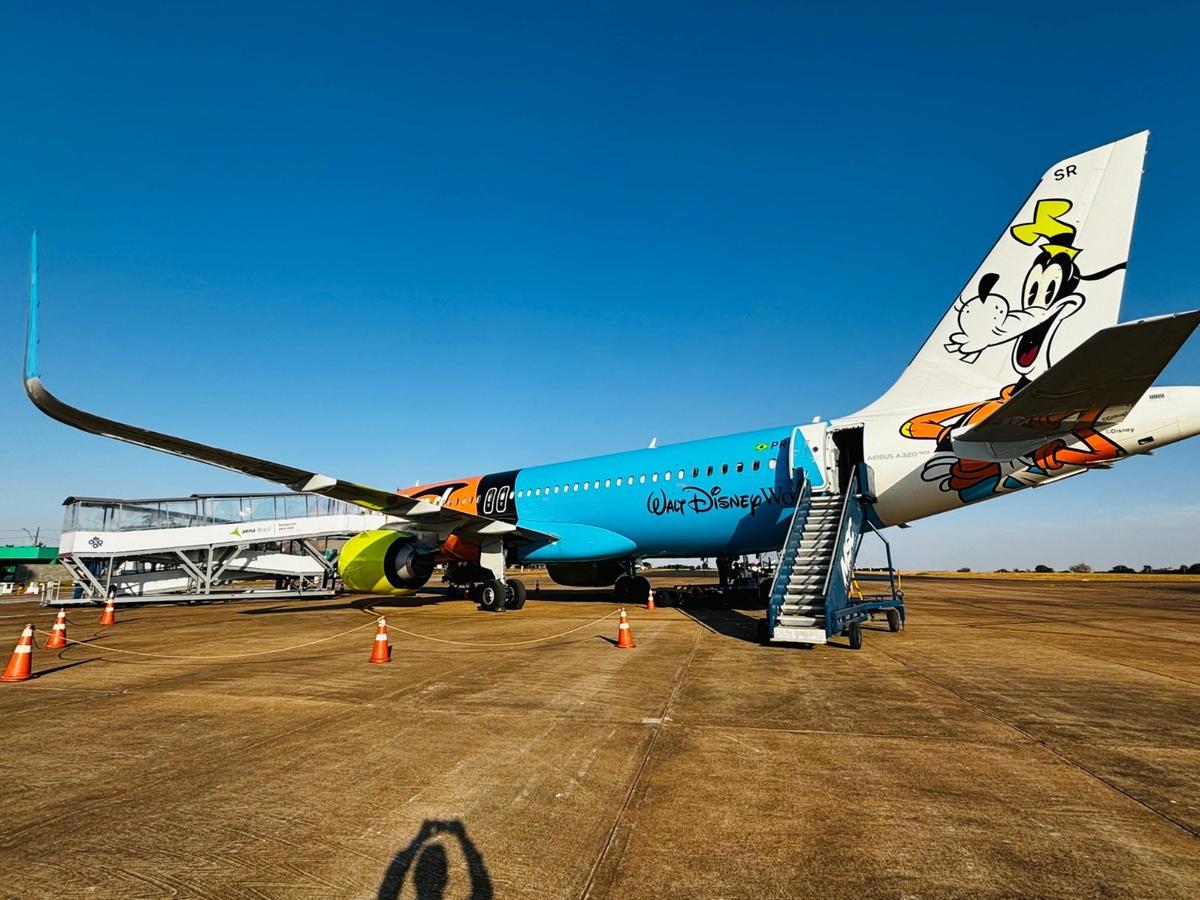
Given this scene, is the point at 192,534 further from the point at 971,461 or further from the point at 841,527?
the point at 971,461

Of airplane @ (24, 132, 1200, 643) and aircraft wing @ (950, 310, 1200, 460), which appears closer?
aircraft wing @ (950, 310, 1200, 460)

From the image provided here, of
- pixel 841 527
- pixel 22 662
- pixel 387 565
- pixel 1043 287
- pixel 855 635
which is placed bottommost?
pixel 855 635

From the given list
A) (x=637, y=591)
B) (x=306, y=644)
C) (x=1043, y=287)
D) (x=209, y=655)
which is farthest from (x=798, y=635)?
(x=637, y=591)

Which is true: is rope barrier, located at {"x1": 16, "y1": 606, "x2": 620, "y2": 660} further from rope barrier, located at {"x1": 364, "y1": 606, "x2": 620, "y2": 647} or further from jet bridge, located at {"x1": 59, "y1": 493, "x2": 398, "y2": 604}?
jet bridge, located at {"x1": 59, "y1": 493, "x2": 398, "y2": 604}

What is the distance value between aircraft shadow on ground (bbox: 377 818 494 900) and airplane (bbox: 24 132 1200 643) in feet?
28.9

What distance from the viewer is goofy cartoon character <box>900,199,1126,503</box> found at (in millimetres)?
11367

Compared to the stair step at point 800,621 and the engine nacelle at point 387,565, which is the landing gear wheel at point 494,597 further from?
the stair step at point 800,621

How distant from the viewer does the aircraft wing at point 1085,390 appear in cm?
752

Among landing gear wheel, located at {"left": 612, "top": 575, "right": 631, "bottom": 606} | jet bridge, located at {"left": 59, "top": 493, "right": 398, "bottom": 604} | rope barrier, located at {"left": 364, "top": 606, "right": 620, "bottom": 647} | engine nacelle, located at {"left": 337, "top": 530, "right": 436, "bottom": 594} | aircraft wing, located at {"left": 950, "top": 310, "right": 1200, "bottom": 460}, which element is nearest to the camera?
aircraft wing, located at {"left": 950, "top": 310, "right": 1200, "bottom": 460}

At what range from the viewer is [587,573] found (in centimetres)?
2214

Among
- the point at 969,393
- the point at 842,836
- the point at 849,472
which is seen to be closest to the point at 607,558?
the point at 849,472

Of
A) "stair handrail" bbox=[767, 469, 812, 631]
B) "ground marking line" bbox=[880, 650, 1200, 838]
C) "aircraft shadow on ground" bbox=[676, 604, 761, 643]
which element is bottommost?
"ground marking line" bbox=[880, 650, 1200, 838]

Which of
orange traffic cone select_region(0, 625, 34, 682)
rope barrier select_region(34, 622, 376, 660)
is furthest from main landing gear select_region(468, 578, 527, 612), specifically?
orange traffic cone select_region(0, 625, 34, 682)

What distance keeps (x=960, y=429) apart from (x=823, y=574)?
13.7 feet
